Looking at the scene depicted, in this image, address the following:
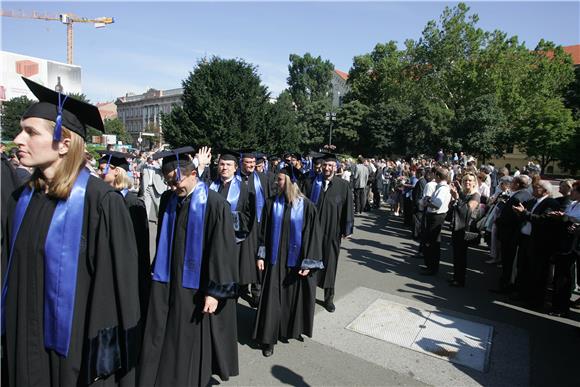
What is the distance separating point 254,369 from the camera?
3572mm

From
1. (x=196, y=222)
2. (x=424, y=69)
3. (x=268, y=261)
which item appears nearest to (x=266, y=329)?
(x=268, y=261)

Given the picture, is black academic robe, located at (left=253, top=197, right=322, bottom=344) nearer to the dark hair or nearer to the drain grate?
the drain grate

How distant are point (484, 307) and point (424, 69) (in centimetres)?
3956

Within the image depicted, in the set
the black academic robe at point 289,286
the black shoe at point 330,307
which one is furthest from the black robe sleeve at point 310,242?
the black shoe at point 330,307

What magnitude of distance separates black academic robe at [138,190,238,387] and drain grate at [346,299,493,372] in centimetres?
224

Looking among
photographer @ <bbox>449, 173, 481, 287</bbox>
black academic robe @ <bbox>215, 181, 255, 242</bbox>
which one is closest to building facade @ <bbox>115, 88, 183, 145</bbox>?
black academic robe @ <bbox>215, 181, 255, 242</bbox>

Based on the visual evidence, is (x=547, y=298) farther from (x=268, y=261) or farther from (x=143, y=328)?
(x=143, y=328)

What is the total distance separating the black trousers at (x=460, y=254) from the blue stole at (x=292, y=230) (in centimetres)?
345

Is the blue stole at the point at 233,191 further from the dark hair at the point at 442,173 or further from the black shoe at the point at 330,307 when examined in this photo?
the dark hair at the point at 442,173

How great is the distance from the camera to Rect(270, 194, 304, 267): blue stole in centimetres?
407

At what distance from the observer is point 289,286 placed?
4.15 metres

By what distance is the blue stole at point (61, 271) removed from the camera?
5.92ft

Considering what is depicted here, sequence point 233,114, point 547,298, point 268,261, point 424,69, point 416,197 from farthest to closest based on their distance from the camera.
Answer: point 424,69 → point 233,114 → point 416,197 → point 547,298 → point 268,261

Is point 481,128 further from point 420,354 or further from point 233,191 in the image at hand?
point 420,354
